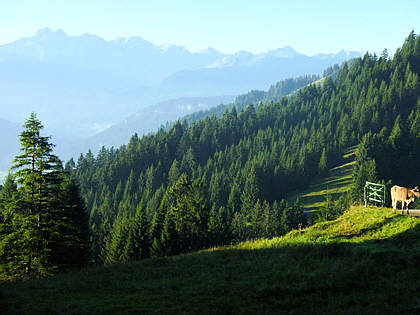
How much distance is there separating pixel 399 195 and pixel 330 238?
220 inches

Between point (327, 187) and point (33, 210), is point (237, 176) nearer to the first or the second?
point (327, 187)

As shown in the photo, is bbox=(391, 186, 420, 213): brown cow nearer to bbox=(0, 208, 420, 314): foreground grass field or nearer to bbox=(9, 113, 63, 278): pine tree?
bbox=(0, 208, 420, 314): foreground grass field

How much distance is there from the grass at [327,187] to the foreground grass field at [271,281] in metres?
92.8

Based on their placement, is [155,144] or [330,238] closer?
[330,238]

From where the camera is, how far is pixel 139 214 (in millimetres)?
54000

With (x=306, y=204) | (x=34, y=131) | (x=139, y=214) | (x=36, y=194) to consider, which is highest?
(x=34, y=131)

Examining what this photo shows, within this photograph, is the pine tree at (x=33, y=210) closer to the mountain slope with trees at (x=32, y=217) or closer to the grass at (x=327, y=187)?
the mountain slope with trees at (x=32, y=217)

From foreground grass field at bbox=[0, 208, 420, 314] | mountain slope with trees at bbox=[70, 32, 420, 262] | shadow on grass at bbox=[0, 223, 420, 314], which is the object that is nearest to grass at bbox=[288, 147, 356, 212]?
mountain slope with trees at bbox=[70, 32, 420, 262]

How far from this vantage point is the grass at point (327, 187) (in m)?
117

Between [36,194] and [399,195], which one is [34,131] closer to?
[36,194]

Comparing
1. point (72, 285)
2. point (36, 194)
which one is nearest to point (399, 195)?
point (72, 285)

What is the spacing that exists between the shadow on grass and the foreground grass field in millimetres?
40

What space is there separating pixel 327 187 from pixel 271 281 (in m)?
115

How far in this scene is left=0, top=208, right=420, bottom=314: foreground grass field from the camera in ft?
44.1
